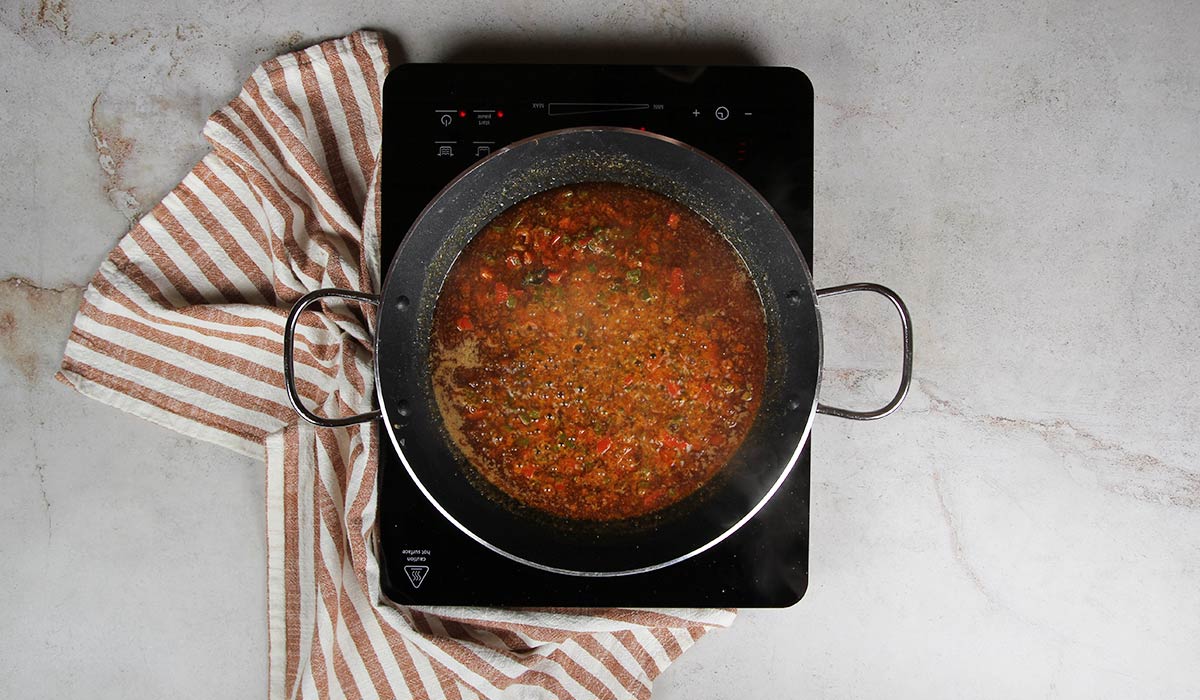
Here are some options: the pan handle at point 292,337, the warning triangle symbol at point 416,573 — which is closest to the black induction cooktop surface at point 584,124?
the warning triangle symbol at point 416,573

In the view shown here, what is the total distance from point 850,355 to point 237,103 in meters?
0.90

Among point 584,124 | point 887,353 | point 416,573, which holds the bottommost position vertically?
point 416,573

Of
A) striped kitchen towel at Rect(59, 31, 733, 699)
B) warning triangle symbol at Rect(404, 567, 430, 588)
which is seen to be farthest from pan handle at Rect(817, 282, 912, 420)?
warning triangle symbol at Rect(404, 567, 430, 588)

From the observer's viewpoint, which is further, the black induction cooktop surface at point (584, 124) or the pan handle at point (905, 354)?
the black induction cooktop surface at point (584, 124)

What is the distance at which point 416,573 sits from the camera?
1.10 meters

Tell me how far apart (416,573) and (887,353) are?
71 cm

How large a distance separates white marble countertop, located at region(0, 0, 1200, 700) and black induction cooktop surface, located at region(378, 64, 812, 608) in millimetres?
98

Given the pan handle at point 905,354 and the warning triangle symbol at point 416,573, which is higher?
the pan handle at point 905,354

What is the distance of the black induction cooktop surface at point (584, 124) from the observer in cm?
107

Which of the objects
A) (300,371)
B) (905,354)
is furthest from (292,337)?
(905,354)

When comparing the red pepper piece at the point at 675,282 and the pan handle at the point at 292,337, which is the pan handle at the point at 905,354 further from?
the pan handle at the point at 292,337

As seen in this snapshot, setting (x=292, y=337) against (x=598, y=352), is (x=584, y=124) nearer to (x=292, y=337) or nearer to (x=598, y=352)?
(x=598, y=352)

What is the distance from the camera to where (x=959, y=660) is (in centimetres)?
120

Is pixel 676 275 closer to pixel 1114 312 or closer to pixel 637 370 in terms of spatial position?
pixel 637 370
